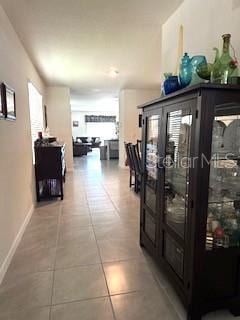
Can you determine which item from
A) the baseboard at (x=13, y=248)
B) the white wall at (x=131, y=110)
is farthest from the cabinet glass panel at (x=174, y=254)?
the white wall at (x=131, y=110)

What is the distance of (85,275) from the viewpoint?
6.48 feet

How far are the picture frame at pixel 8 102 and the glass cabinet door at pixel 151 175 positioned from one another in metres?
1.43

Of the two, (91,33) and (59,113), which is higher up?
(91,33)

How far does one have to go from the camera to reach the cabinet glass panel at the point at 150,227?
6.83ft

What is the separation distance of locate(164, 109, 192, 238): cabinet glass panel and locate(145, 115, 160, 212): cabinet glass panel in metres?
0.22

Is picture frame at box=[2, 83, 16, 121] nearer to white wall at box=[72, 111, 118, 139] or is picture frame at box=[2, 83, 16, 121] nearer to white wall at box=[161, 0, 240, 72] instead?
white wall at box=[161, 0, 240, 72]

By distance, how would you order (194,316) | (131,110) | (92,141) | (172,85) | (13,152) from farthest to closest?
1. (92,141)
2. (131,110)
3. (13,152)
4. (172,85)
5. (194,316)

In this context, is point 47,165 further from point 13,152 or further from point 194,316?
point 194,316

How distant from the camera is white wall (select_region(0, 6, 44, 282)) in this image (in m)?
2.12

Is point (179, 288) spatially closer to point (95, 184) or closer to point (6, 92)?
point (6, 92)

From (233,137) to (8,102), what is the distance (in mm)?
2177

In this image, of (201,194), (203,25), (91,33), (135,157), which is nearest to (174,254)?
(201,194)

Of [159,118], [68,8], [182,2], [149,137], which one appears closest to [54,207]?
[149,137]

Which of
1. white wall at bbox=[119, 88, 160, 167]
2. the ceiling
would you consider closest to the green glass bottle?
the ceiling
